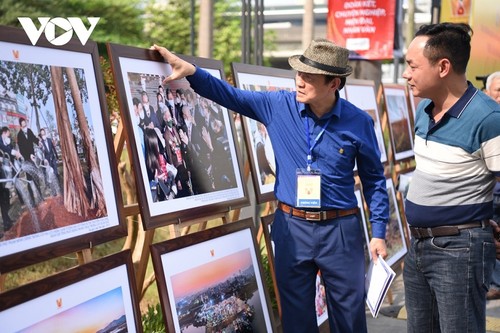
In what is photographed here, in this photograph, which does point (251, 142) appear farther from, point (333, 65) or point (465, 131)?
point (465, 131)

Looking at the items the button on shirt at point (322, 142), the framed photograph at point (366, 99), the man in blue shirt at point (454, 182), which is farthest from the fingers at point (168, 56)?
the framed photograph at point (366, 99)

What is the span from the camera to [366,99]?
646 cm

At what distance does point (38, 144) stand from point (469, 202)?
1752 mm

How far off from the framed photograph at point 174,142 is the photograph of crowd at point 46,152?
11.7 inches

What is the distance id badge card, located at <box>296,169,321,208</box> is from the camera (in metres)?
3.42

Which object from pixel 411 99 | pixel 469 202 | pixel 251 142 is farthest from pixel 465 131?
pixel 411 99

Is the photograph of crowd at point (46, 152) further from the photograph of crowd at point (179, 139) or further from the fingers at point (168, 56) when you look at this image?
the fingers at point (168, 56)

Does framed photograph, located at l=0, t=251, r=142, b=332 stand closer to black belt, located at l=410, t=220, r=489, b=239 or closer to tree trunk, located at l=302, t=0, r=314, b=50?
black belt, located at l=410, t=220, r=489, b=239

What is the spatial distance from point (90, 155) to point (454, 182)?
150cm

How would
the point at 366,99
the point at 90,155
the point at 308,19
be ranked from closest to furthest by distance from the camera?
the point at 90,155 < the point at 366,99 < the point at 308,19

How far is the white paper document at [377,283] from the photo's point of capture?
11.0 feet

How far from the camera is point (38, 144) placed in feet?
8.57

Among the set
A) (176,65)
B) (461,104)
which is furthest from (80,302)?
(461,104)

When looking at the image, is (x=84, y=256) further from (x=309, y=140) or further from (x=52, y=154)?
(x=309, y=140)
